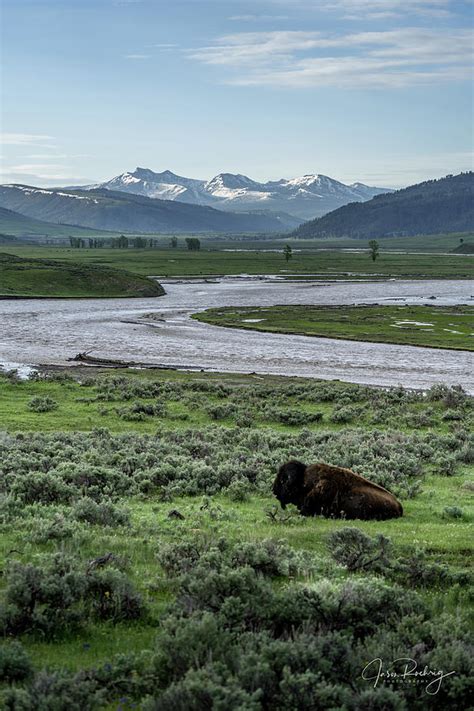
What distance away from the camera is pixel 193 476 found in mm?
18672

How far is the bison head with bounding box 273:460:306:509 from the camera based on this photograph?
51.9 feet

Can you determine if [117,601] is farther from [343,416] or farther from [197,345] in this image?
[197,345]

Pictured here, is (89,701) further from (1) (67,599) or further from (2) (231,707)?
(1) (67,599)

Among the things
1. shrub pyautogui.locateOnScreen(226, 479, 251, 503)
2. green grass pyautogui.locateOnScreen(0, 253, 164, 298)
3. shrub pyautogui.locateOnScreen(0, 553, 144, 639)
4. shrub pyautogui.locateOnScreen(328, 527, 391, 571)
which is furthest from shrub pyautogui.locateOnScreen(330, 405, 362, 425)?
green grass pyautogui.locateOnScreen(0, 253, 164, 298)

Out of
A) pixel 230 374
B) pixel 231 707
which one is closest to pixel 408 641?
pixel 231 707

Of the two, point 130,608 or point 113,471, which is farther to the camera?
point 113,471

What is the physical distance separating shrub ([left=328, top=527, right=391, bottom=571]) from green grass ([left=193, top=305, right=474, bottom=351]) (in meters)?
49.0

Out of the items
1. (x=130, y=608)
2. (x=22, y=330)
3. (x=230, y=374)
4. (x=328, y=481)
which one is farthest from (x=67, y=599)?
(x=22, y=330)

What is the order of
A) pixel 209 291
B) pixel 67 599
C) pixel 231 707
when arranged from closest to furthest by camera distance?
pixel 231 707 → pixel 67 599 → pixel 209 291

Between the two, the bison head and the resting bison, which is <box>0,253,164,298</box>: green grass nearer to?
the bison head

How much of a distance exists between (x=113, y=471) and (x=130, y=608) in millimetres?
8260

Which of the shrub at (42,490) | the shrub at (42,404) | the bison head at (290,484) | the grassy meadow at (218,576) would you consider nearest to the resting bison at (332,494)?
the bison head at (290,484)

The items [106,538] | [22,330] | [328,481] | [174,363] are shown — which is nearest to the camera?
[106,538]

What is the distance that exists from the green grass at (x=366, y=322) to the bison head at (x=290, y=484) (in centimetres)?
4621
